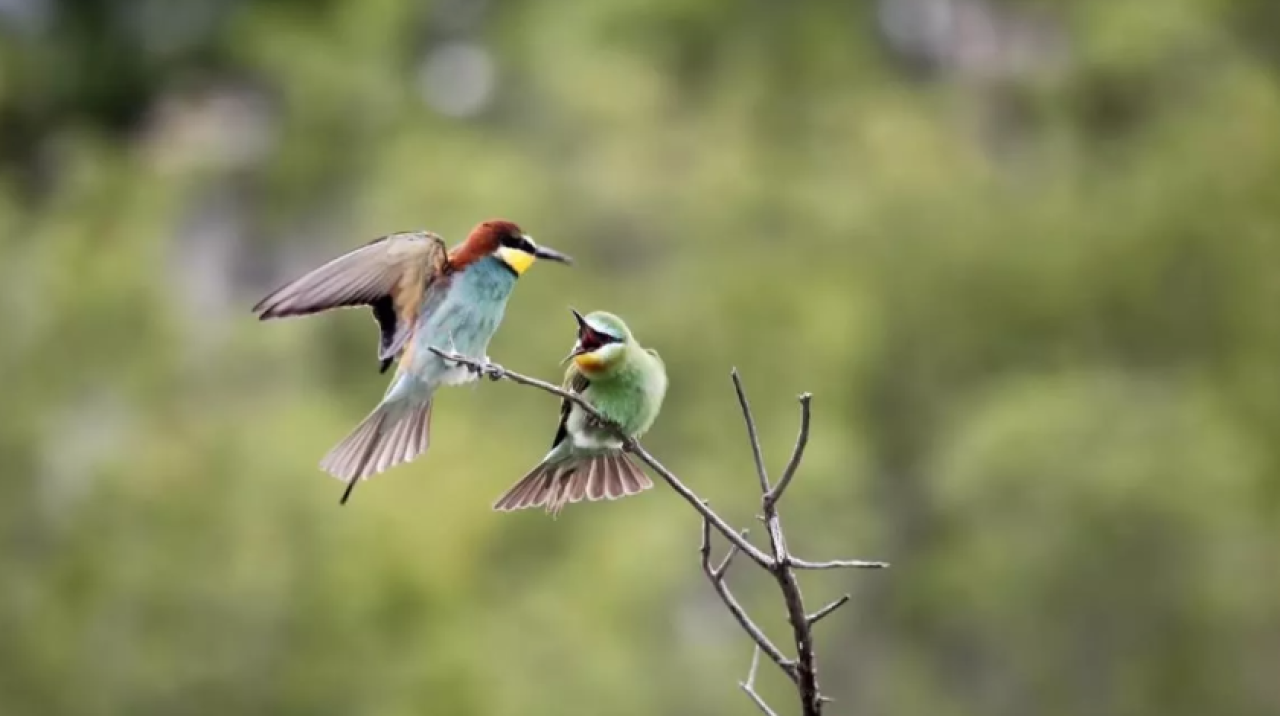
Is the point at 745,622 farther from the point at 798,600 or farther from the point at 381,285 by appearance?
the point at 381,285

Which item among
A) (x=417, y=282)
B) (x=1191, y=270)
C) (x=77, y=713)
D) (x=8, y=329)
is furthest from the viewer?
(x=1191, y=270)

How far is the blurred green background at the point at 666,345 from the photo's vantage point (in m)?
7.91

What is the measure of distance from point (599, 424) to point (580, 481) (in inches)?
6.0

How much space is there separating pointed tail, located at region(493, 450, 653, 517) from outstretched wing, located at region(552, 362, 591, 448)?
0.13 feet

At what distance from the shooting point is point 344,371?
38.3ft

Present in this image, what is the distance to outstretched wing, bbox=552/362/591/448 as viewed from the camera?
214 cm

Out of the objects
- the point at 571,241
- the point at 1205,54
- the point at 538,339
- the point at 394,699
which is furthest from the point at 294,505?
the point at 1205,54

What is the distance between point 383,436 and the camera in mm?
2139

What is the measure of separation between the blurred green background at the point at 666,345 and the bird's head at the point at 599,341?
5060 mm

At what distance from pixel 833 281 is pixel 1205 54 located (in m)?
2.87

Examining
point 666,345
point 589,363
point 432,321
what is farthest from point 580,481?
point 666,345

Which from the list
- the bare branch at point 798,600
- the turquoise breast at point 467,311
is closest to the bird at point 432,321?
the turquoise breast at point 467,311

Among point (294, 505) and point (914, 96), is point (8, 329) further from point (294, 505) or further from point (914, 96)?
point (914, 96)

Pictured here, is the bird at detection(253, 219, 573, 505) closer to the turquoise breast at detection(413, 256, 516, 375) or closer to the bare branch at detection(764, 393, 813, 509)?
the turquoise breast at detection(413, 256, 516, 375)
